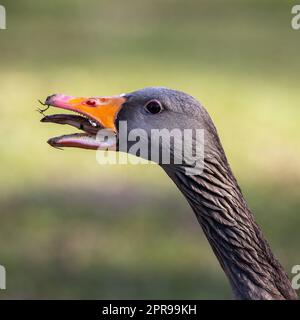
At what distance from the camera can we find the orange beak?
402 cm

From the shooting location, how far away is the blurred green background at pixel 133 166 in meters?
6.88

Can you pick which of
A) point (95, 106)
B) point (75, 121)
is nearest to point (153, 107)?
point (95, 106)

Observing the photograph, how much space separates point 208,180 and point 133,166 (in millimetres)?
4975

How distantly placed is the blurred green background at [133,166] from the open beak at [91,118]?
249 cm

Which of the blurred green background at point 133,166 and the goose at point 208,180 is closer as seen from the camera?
the goose at point 208,180

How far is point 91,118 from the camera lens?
159 inches

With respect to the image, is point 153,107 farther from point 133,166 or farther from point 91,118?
point 133,166

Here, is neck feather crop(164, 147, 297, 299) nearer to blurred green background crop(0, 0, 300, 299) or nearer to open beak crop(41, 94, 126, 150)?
open beak crop(41, 94, 126, 150)

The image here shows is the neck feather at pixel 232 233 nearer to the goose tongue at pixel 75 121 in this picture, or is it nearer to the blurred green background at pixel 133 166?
the goose tongue at pixel 75 121

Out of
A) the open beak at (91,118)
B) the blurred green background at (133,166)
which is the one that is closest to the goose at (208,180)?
the open beak at (91,118)

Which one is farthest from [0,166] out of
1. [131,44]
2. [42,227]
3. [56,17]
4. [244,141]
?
[56,17]

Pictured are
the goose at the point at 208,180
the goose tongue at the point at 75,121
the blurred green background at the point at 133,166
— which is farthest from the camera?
the blurred green background at the point at 133,166

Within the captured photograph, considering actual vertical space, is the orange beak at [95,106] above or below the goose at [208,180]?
above

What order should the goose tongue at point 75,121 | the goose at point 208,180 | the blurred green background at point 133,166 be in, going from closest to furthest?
the goose at point 208,180, the goose tongue at point 75,121, the blurred green background at point 133,166
